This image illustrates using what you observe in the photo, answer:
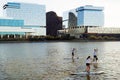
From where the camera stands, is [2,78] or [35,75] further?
[35,75]

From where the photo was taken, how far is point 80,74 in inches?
1261

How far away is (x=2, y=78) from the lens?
30641mm

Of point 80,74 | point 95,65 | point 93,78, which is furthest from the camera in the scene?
point 95,65

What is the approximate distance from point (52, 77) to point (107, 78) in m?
5.85

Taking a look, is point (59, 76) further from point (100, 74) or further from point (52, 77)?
point (100, 74)

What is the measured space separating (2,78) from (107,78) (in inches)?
438

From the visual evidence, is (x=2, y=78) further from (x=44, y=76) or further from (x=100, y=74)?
(x=100, y=74)

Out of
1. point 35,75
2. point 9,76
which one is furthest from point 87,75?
point 9,76

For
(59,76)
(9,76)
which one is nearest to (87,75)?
(59,76)

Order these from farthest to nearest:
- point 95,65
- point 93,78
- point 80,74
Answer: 1. point 95,65
2. point 80,74
3. point 93,78

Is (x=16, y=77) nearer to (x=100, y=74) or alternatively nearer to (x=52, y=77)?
(x=52, y=77)

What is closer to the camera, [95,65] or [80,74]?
[80,74]

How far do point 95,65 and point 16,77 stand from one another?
45.6ft

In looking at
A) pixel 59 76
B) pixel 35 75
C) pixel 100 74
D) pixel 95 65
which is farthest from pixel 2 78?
pixel 95 65
